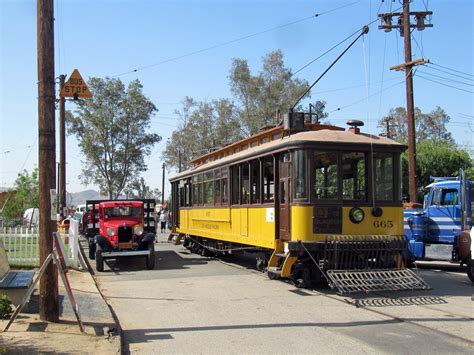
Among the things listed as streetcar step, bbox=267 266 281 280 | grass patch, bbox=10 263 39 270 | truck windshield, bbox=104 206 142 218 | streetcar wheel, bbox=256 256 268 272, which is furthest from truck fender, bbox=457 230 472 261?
grass patch, bbox=10 263 39 270

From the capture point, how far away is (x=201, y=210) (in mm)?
18906

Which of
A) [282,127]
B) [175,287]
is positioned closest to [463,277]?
[282,127]

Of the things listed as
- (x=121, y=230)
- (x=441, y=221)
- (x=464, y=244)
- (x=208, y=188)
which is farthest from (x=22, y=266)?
(x=441, y=221)

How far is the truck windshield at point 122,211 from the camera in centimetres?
1745

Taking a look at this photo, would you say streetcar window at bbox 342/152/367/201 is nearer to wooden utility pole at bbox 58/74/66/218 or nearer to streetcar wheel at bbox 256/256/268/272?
streetcar wheel at bbox 256/256/268/272

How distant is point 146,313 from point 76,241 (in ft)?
23.2

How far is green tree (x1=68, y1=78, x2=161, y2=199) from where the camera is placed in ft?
171

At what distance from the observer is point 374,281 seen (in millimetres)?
10703

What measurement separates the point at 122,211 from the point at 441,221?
999 cm

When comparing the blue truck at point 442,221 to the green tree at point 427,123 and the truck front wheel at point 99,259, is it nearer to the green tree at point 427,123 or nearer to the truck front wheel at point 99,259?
the truck front wheel at point 99,259

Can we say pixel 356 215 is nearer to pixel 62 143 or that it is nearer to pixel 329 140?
pixel 329 140

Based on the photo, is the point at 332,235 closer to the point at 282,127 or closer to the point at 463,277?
the point at 282,127

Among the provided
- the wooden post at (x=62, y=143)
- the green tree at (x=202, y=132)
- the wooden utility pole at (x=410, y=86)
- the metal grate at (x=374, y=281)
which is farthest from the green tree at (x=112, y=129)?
the metal grate at (x=374, y=281)

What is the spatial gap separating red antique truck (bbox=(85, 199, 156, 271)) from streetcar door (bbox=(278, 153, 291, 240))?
5528mm
